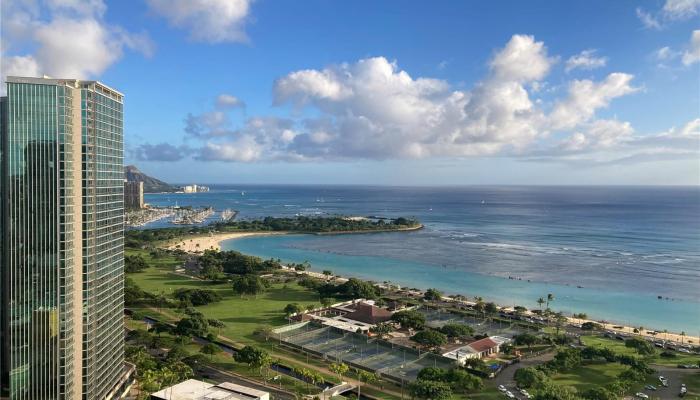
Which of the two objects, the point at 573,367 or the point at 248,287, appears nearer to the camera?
the point at 573,367

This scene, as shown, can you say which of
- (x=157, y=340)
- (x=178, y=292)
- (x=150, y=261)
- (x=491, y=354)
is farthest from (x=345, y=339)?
(x=150, y=261)

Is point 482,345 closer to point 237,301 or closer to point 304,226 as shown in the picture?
point 237,301

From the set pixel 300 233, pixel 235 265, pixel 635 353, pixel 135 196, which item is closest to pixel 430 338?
pixel 635 353

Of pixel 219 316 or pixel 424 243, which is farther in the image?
pixel 424 243

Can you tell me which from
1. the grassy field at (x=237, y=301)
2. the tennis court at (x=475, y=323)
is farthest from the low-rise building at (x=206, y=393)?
the tennis court at (x=475, y=323)

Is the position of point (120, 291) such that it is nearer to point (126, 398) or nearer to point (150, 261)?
point (126, 398)

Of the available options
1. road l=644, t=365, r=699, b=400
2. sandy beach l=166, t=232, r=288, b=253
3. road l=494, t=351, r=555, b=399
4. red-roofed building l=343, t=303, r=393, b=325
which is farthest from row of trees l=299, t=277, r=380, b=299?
sandy beach l=166, t=232, r=288, b=253

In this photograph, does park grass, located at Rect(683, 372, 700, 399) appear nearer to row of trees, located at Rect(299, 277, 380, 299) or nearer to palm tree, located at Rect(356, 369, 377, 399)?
palm tree, located at Rect(356, 369, 377, 399)
